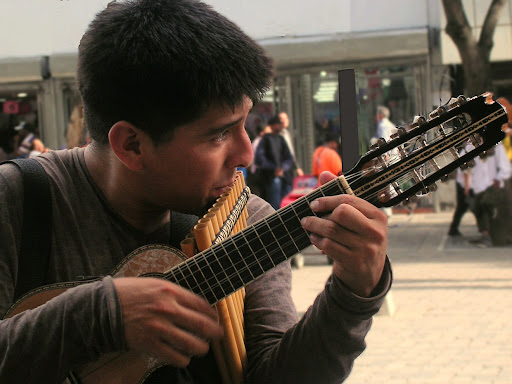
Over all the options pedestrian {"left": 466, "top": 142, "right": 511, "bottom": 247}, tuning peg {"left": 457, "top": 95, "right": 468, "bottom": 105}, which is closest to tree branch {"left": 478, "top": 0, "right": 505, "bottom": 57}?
pedestrian {"left": 466, "top": 142, "right": 511, "bottom": 247}

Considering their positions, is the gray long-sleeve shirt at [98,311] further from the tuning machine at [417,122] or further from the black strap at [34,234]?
the tuning machine at [417,122]

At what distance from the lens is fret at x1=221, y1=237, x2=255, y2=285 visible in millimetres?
1777

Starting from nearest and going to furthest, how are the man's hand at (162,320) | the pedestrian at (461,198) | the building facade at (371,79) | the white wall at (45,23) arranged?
1. the man's hand at (162,320)
2. the white wall at (45,23)
3. the pedestrian at (461,198)
4. the building facade at (371,79)

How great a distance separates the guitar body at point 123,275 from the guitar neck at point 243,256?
0.22 feet

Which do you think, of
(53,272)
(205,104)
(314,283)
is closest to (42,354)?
(53,272)

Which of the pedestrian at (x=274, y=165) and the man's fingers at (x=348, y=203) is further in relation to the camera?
the pedestrian at (x=274, y=165)

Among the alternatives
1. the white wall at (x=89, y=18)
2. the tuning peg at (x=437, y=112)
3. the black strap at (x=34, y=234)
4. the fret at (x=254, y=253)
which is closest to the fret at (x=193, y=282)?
the fret at (x=254, y=253)

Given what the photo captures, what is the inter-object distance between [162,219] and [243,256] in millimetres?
306

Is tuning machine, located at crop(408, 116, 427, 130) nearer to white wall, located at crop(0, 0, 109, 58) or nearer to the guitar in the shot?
the guitar

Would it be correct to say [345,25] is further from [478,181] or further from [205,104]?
[478,181]

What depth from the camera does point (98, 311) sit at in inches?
62.3

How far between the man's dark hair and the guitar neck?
0.91ft

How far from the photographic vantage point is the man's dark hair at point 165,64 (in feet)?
5.86

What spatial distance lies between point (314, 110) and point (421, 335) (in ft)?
27.0
